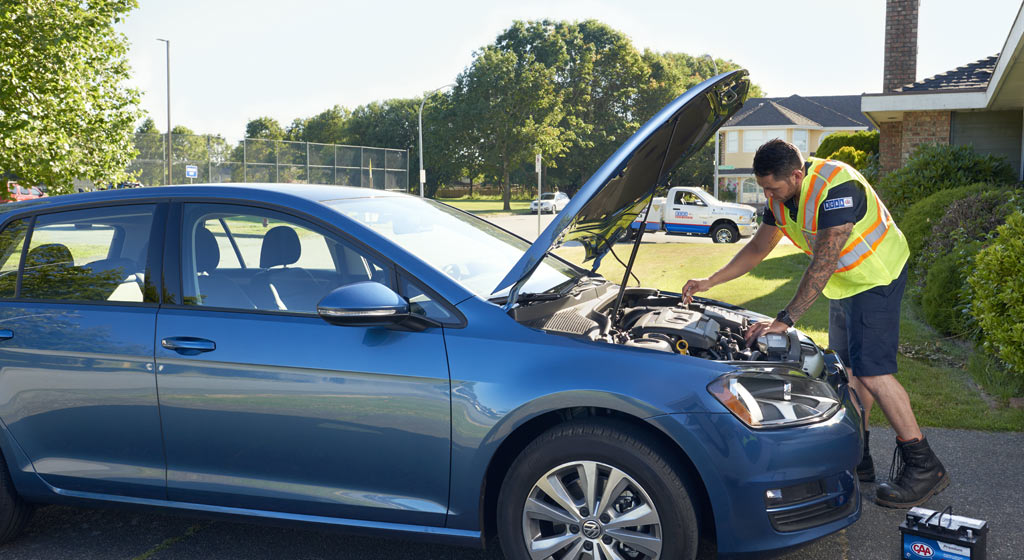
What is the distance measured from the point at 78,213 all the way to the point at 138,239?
0.42 meters

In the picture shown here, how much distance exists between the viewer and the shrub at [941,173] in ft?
46.6

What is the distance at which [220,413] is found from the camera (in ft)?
10.8

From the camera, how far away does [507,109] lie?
58719 mm

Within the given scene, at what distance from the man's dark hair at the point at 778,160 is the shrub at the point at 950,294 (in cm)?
472

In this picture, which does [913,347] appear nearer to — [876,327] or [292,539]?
[876,327]

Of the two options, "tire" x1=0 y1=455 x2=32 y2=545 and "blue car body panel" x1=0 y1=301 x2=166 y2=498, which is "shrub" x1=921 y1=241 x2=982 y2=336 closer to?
"blue car body panel" x1=0 y1=301 x2=166 y2=498

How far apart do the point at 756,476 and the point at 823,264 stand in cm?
152

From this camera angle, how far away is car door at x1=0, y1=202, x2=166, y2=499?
3.43 meters

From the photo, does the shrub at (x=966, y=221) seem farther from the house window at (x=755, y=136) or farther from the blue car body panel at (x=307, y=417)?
the house window at (x=755, y=136)

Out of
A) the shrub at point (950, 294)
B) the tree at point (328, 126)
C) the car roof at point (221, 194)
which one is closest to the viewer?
the car roof at point (221, 194)

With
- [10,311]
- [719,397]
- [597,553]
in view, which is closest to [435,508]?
[597,553]

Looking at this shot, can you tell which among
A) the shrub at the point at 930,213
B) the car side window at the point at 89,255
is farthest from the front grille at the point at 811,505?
the shrub at the point at 930,213

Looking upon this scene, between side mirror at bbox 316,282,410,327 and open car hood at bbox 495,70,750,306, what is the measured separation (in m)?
0.40

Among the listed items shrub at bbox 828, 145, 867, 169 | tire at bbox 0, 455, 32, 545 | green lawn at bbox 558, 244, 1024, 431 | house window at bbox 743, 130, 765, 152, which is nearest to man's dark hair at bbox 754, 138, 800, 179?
green lawn at bbox 558, 244, 1024, 431
